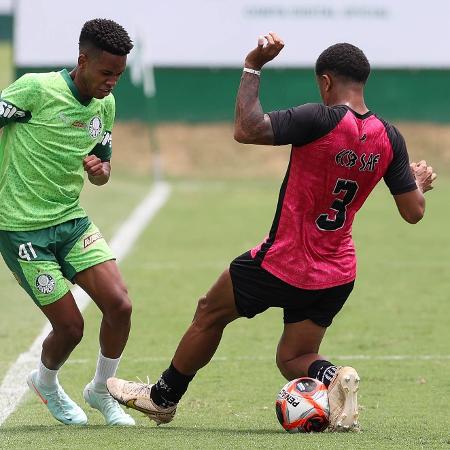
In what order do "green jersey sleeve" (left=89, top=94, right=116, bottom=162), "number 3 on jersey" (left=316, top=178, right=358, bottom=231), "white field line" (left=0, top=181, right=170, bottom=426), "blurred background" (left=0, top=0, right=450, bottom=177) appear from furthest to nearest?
"blurred background" (left=0, top=0, right=450, bottom=177) < "white field line" (left=0, top=181, right=170, bottom=426) < "green jersey sleeve" (left=89, top=94, right=116, bottom=162) < "number 3 on jersey" (left=316, top=178, right=358, bottom=231)

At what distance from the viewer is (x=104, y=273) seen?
24.8ft

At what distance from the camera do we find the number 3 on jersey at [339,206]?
7.08 metres

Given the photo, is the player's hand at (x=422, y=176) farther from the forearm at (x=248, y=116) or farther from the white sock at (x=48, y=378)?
the white sock at (x=48, y=378)

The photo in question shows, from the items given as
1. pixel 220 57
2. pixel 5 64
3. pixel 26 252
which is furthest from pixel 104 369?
pixel 5 64

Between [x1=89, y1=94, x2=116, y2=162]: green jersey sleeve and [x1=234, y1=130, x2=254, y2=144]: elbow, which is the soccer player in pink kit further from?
[x1=89, y1=94, x2=116, y2=162]: green jersey sleeve

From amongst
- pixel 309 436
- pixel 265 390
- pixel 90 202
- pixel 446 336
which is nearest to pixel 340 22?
pixel 90 202

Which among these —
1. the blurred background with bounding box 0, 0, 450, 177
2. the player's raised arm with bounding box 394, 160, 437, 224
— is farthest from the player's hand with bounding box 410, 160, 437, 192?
the blurred background with bounding box 0, 0, 450, 177

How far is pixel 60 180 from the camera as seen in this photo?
7.54 metres

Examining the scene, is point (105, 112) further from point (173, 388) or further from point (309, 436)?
point (309, 436)

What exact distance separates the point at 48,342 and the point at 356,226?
1101 centimetres

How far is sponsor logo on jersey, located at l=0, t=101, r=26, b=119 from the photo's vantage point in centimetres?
732

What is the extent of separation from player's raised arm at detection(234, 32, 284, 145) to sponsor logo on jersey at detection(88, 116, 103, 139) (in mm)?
1222

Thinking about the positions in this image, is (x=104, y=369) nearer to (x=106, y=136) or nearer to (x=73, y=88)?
(x=106, y=136)

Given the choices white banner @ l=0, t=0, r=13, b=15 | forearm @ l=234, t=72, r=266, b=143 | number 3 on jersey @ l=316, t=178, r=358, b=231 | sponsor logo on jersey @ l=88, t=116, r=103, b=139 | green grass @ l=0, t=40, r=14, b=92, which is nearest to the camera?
forearm @ l=234, t=72, r=266, b=143
